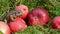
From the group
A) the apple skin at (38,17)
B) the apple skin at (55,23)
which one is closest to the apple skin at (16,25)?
the apple skin at (38,17)

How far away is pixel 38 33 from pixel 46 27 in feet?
1.44

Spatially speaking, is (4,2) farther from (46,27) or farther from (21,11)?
(46,27)

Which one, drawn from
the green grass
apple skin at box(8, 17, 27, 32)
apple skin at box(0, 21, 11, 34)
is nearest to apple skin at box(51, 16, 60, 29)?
the green grass

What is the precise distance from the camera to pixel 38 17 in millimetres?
3438

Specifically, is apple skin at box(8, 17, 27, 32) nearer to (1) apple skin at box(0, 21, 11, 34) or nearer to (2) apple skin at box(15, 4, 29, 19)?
(1) apple skin at box(0, 21, 11, 34)

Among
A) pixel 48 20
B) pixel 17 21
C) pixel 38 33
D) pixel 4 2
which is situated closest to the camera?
pixel 38 33

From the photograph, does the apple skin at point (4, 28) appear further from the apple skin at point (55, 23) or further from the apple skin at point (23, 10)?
the apple skin at point (55, 23)

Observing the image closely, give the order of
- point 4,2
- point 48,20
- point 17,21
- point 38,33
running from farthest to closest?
point 4,2, point 48,20, point 17,21, point 38,33

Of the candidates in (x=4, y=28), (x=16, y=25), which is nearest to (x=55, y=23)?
(x=16, y=25)

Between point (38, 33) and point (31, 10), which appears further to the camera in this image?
point (31, 10)

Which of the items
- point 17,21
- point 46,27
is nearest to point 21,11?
point 17,21

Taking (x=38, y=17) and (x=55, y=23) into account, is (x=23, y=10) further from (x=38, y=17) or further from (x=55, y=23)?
(x=55, y=23)

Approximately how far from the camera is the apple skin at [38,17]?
3.41 m

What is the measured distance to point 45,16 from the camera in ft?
11.3
